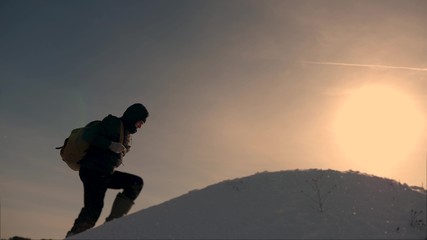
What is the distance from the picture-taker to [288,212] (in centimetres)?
689

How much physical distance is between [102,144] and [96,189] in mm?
874

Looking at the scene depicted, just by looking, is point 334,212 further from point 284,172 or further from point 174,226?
point 174,226

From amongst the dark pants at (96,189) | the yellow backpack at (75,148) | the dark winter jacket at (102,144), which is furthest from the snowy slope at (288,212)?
the yellow backpack at (75,148)

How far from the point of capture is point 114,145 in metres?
8.52

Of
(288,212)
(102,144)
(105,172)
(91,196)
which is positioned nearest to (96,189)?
(91,196)

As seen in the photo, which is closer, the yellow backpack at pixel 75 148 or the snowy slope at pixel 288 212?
the snowy slope at pixel 288 212

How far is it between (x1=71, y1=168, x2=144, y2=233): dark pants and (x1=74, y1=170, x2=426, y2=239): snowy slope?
1.07m

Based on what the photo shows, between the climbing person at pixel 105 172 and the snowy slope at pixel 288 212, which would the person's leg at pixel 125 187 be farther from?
the snowy slope at pixel 288 212

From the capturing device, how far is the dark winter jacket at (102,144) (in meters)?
8.44

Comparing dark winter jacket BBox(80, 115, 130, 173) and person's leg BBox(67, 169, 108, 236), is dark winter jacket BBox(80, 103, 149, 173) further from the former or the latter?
person's leg BBox(67, 169, 108, 236)

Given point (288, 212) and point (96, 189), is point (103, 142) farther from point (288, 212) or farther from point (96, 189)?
point (288, 212)

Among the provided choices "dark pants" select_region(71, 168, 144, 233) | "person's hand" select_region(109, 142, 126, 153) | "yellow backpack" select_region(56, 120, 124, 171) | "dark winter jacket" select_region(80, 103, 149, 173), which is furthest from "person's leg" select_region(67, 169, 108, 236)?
"person's hand" select_region(109, 142, 126, 153)

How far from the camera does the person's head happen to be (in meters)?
8.96

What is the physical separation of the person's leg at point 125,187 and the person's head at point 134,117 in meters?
0.95
